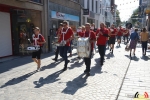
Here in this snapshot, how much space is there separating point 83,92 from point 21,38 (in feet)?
26.7

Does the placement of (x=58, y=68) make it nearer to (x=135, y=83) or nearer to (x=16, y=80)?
(x=16, y=80)

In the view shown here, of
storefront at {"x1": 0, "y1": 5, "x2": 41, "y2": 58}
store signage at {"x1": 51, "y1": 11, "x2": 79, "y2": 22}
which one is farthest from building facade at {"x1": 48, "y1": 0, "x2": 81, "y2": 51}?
storefront at {"x1": 0, "y1": 5, "x2": 41, "y2": 58}

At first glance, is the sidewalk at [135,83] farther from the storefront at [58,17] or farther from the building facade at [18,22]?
the storefront at [58,17]

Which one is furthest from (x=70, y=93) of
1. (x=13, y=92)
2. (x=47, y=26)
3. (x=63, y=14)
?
(x=63, y=14)

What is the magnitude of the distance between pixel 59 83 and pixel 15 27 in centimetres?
686

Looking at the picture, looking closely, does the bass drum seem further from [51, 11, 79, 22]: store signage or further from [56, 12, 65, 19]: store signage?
[56, 12, 65, 19]: store signage

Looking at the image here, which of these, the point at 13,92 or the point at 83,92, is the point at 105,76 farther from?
the point at 13,92

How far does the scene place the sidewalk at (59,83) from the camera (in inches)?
196

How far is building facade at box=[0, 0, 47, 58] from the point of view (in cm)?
1065

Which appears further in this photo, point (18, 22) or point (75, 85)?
point (18, 22)

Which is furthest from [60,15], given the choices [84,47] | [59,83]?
[59,83]

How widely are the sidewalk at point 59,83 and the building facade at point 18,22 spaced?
10.8 feet

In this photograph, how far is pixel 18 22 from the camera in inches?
475

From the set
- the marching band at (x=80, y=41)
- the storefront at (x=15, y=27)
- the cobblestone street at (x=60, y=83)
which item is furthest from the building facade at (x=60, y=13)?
the cobblestone street at (x=60, y=83)
